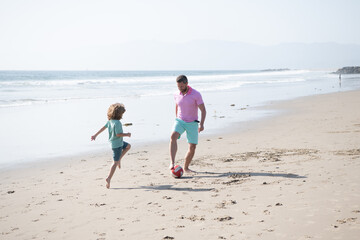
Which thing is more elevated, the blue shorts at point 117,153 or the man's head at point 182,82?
the man's head at point 182,82

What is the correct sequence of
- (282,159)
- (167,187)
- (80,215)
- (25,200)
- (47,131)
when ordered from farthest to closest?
(47,131), (282,159), (167,187), (25,200), (80,215)

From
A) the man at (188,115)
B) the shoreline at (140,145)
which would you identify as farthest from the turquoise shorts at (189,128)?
the shoreline at (140,145)

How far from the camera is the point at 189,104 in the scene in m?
6.59

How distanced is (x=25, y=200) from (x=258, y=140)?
6.05 metres

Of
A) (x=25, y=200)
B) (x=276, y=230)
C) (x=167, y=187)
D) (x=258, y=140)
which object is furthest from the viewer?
(x=258, y=140)

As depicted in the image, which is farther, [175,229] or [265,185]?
[265,185]

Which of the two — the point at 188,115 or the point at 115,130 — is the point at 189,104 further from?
the point at 115,130

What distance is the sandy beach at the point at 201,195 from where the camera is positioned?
412 cm

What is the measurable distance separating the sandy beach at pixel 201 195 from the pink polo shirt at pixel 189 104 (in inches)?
42.0

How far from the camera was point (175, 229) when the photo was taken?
416 cm

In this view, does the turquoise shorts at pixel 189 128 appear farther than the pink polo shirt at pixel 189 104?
Yes

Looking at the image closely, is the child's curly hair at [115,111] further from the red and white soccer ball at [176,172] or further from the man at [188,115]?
the red and white soccer ball at [176,172]

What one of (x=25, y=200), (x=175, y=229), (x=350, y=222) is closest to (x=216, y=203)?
(x=175, y=229)

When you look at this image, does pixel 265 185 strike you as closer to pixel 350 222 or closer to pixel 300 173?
pixel 300 173
